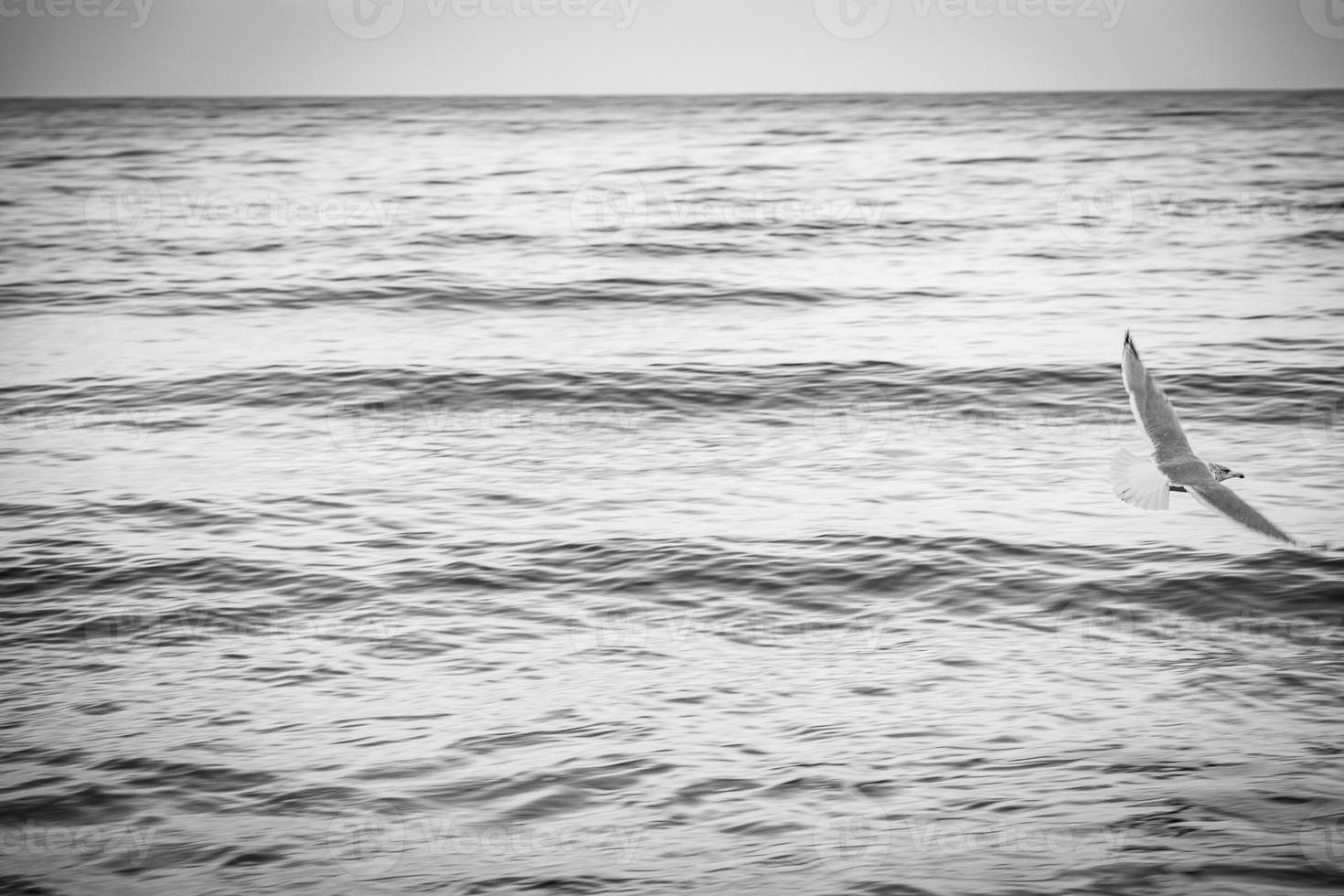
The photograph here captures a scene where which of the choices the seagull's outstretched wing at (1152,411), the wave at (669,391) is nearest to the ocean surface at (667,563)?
the wave at (669,391)

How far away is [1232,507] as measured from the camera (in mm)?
6289

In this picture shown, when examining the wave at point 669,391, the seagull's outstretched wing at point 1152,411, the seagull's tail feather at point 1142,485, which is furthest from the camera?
the wave at point 669,391

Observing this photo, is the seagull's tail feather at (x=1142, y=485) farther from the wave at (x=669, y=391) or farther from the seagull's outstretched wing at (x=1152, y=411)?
the wave at (x=669, y=391)

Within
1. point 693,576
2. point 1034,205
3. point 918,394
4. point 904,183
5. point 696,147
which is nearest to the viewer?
point 693,576

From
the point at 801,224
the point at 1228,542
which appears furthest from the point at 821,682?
the point at 801,224

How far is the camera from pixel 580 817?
21.1ft

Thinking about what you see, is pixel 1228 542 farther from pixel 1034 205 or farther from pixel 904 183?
pixel 904 183

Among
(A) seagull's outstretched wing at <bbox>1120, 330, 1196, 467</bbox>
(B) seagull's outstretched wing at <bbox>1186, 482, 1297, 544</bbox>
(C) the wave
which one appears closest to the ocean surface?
(C) the wave

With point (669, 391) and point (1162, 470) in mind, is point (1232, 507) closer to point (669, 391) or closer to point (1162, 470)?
point (1162, 470)

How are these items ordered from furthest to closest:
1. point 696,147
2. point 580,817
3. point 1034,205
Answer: point 696,147 < point 1034,205 < point 580,817

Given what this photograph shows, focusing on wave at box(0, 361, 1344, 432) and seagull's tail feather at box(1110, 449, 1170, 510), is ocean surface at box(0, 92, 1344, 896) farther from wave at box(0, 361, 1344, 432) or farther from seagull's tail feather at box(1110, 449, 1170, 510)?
seagull's tail feather at box(1110, 449, 1170, 510)

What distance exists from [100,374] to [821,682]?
10824 millimetres

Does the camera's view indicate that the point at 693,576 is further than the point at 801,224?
No

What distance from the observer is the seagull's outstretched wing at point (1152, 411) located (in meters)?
6.88
